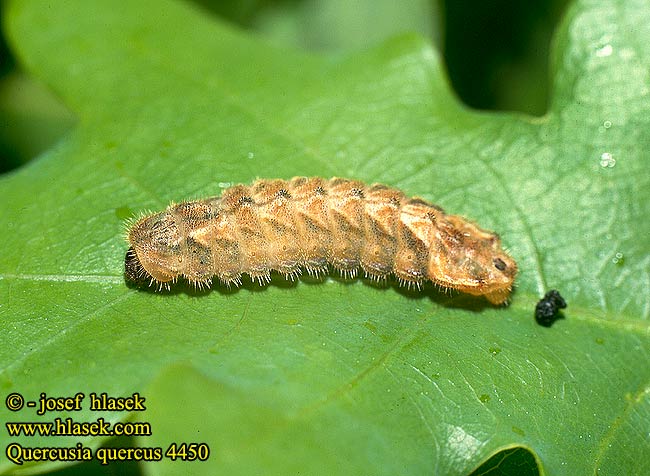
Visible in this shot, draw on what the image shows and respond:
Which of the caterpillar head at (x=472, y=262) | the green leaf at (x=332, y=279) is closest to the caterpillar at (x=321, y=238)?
the caterpillar head at (x=472, y=262)

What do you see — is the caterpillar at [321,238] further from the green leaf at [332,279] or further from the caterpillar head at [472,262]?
the green leaf at [332,279]

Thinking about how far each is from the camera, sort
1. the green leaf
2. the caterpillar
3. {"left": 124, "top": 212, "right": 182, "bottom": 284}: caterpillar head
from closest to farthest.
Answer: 1. the green leaf
2. {"left": 124, "top": 212, "right": 182, "bottom": 284}: caterpillar head
3. the caterpillar

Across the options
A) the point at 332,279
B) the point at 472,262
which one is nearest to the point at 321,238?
the point at 332,279

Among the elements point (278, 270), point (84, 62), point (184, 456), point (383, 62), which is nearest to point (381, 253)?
point (278, 270)

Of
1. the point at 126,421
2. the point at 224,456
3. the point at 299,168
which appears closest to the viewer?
the point at 224,456

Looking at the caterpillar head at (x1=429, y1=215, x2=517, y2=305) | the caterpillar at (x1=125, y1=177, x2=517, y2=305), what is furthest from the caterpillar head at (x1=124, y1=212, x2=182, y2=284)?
the caterpillar head at (x1=429, y1=215, x2=517, y2=305)

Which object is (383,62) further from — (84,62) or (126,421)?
(126,421)

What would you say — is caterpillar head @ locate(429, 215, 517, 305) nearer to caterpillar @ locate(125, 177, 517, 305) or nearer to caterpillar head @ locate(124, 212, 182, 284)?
caterpillar @ locate(125, 177, 517, 305)
